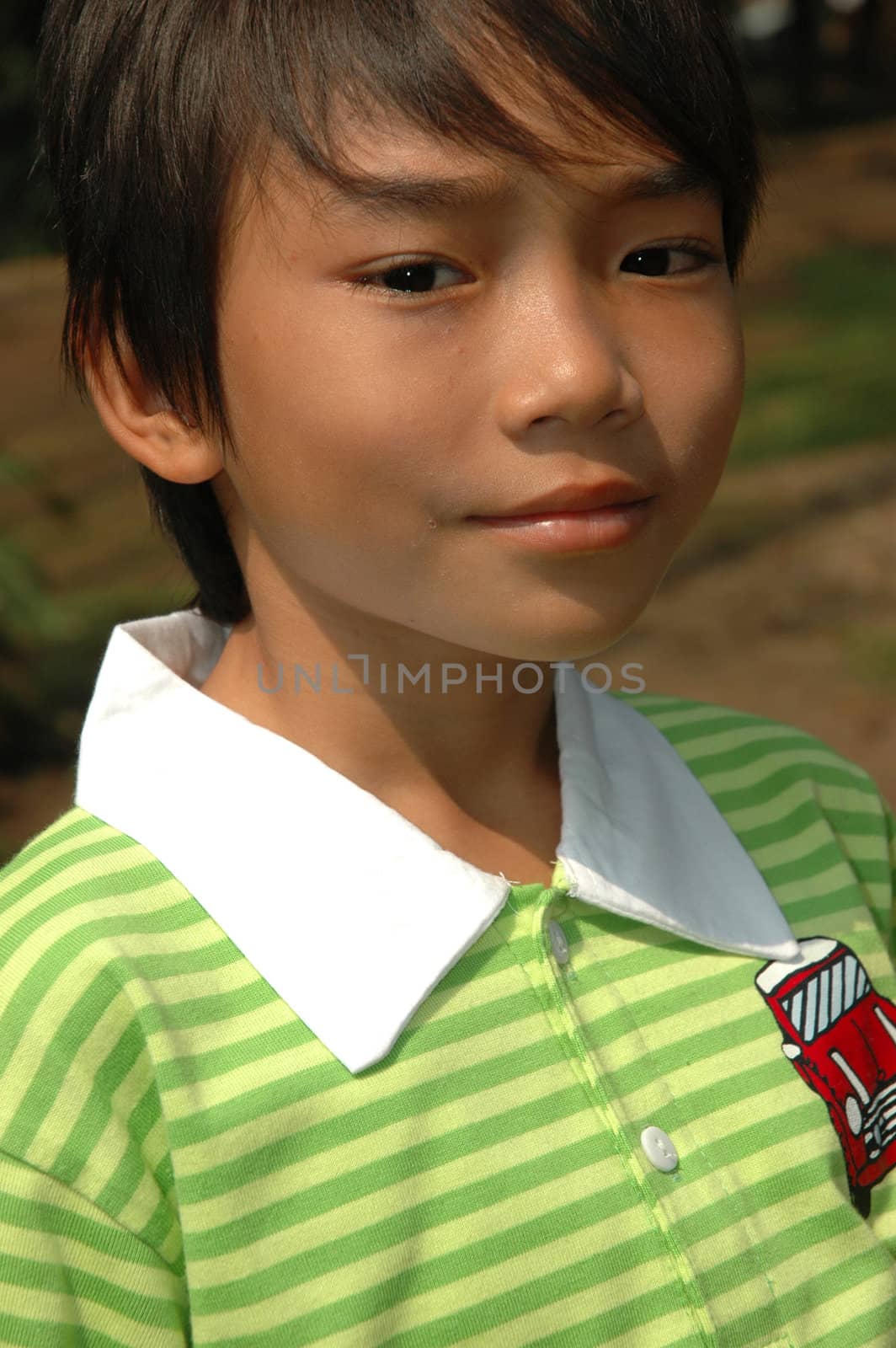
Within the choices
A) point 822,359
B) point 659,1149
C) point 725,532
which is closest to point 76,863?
point 659,1149

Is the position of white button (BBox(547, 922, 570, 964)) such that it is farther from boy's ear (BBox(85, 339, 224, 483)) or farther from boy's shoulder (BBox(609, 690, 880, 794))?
boy's ear (BBox(85, 339, 224, 483))

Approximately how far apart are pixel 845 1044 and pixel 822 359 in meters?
5.90

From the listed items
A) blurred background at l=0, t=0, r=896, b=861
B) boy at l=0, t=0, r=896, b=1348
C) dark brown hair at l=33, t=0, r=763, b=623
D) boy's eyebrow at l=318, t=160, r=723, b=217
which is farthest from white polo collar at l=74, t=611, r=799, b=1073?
blurred background at l=0, t=0, r=896, b=861

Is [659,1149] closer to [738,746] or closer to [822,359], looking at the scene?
[738,746]

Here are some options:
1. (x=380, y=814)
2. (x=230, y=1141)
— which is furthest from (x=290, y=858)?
(x=230, y=1141)

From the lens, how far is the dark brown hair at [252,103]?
1214 millimetres

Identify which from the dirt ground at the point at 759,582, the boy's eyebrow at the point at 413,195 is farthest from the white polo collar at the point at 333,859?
the dirt ground at the point at 759,582

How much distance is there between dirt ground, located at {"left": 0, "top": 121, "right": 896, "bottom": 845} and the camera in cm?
418

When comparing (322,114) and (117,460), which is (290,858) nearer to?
(322,114)

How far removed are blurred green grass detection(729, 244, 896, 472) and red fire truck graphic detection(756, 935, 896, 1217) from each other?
14.6 ft

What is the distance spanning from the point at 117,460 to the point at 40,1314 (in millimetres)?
5086

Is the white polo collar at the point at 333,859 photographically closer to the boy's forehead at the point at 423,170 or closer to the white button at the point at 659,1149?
the white button at the point at 659,1149

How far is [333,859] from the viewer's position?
1.33 meters

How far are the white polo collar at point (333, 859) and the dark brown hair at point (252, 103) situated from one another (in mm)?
256
